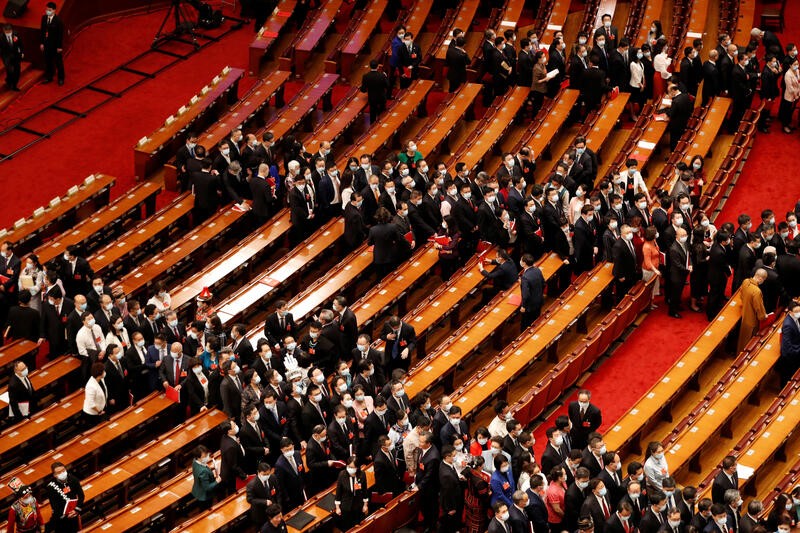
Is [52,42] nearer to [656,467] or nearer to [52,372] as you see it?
[52,372]

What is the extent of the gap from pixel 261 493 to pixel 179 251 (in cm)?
424

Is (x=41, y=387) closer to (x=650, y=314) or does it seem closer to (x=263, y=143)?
(x=263, y=143)

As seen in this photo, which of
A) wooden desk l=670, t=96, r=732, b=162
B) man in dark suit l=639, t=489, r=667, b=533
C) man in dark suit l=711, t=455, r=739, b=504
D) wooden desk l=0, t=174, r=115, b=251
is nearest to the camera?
man in dark suit l=639, t=489, r=667, b=533

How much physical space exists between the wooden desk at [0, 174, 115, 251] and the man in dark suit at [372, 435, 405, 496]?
212 inches

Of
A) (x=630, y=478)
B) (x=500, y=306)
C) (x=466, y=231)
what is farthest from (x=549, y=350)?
(x=630, y=478)

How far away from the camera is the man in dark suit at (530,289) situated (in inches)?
529

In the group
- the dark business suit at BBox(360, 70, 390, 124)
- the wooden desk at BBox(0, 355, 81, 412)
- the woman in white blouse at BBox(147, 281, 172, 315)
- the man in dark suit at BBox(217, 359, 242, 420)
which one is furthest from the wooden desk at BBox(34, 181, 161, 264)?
the man in dark suit at BBox(217, 359, 242, 420)

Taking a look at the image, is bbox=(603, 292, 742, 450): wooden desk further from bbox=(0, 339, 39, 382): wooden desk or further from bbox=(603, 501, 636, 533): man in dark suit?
bbox=(0, 339, 39, 382): wooden desk

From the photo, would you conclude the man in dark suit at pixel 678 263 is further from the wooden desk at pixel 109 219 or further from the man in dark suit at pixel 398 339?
the wooden desk at pixel 109 219

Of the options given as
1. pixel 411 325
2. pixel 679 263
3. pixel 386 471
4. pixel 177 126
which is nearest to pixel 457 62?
pixel 177 126

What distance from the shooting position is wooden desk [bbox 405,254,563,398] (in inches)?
505

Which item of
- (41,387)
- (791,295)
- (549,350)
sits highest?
(791,295)

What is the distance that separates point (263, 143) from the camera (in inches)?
614

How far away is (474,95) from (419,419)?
267 inches
